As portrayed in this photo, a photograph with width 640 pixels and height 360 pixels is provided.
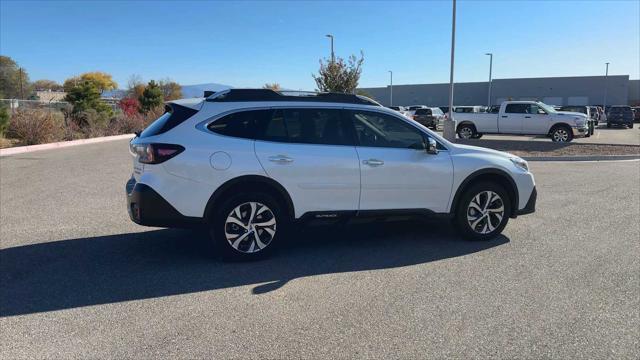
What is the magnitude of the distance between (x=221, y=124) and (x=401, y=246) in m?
2.65

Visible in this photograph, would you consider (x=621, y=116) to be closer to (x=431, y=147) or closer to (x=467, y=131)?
(x=467, y=131)

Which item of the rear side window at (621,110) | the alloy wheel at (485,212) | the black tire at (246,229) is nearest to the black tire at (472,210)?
the alloy wheel at (485,212)

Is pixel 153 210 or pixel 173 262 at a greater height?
pixel 153 210

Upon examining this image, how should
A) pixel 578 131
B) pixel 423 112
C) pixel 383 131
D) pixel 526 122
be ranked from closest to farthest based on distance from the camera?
pixel 383 131, pixel 578 131, pixel 526 122, pixel 423 112

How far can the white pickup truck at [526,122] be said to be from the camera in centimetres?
2194

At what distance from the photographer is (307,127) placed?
5766mm

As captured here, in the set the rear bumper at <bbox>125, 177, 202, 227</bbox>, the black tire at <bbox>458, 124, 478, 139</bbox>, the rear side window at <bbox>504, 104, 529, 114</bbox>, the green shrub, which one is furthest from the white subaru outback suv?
the black tire at <bbox>458, 124, 478, 139</bbox>

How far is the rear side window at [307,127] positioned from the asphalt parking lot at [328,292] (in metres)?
1.34

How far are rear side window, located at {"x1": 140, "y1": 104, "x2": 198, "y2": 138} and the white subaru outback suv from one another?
0.02 m

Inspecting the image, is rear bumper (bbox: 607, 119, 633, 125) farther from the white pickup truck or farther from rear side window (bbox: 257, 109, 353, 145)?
rear side window (bbox: 257, 109, 353, 145)

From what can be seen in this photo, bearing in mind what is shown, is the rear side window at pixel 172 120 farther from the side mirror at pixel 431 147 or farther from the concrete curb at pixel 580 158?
the concrete curb at pixel 580 158

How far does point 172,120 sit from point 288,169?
1348 mm

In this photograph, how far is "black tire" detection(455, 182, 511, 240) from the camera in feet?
20.9

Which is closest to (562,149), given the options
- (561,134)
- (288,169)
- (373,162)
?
(561,134)
